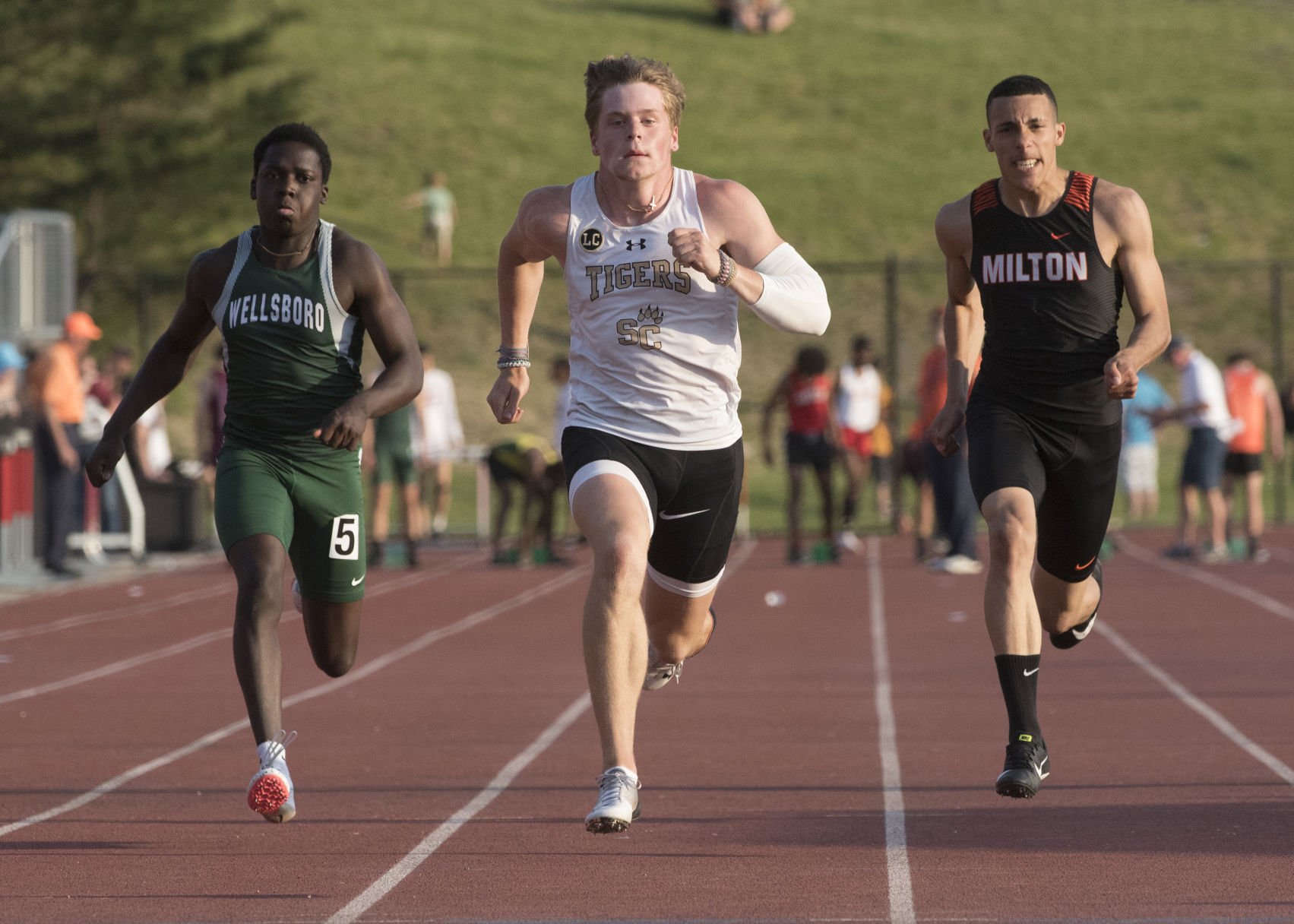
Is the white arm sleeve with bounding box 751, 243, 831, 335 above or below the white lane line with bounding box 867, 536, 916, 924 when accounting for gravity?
above

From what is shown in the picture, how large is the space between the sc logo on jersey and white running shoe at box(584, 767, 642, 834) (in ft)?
4.00

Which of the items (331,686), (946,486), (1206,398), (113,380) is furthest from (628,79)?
(113,380)

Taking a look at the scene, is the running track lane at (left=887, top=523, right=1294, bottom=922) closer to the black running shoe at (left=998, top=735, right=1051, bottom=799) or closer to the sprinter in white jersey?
the black running shoe at (left=998, top=735, right=1051, bottom=799)

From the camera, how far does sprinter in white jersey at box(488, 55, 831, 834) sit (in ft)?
18.4

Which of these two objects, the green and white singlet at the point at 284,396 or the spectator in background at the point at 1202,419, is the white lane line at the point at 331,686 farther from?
the spectator in background at the point at 1202,419

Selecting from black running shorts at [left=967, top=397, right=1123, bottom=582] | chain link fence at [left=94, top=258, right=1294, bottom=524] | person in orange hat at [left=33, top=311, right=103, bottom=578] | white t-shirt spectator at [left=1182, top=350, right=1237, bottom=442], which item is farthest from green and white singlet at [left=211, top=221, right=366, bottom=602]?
chain link fence at [left=94, top=258, right=1294, bottom=524]

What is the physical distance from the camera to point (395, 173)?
51.7 meters

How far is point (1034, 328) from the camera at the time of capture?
620 centimetres

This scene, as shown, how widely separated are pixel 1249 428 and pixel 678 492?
13004mm

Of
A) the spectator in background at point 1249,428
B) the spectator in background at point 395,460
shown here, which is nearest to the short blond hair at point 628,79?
the spectator in background at point 395,460

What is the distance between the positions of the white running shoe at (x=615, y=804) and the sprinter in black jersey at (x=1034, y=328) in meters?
1.28

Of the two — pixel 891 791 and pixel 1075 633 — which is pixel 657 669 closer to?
pixel 891 791

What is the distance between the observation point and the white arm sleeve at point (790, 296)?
5.72 m

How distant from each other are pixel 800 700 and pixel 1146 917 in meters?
4.82
